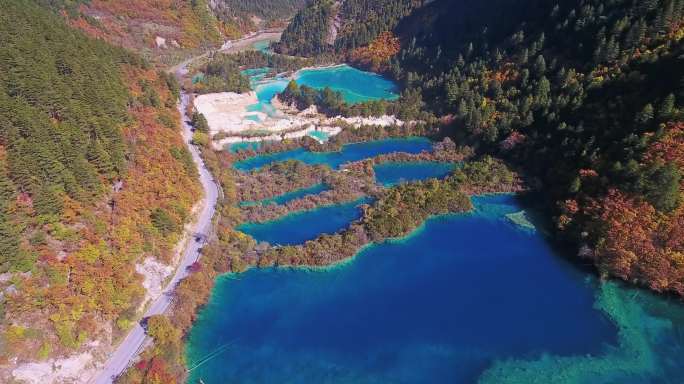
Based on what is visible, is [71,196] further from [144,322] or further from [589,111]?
[589,111]

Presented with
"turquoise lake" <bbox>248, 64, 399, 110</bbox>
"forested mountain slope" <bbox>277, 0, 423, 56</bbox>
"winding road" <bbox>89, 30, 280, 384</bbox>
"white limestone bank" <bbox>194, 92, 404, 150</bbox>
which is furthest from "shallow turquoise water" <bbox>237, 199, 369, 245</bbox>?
"forested mountain slope" <bbox>277, 0, 423, 56</bbox>

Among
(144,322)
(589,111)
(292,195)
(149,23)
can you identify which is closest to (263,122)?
(292,195)

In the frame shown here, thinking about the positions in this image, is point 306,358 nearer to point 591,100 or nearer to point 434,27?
point 591,100

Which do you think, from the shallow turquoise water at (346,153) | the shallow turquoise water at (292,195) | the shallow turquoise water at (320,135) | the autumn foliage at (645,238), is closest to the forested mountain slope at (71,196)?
the shallow turquoise water at (292,195)

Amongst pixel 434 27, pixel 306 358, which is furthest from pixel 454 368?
pixel 434 27

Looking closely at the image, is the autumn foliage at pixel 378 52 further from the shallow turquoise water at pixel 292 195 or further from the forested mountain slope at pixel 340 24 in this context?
the shallow turquoise water at pixel 292 195
